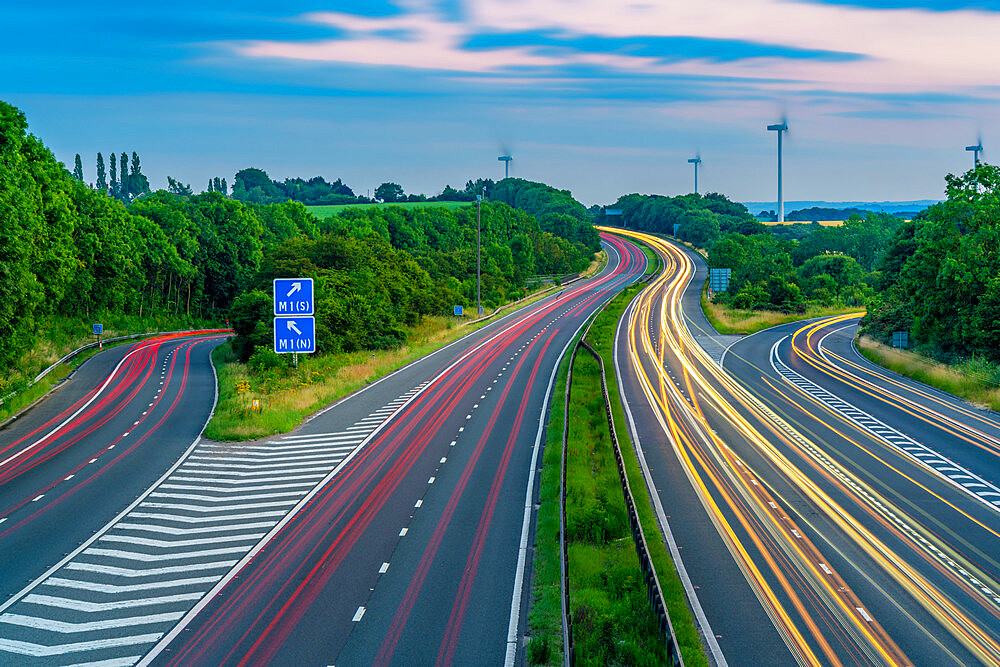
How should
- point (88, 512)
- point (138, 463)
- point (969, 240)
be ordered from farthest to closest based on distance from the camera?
point (969, 240) < point (138, 463) < point (88, 512)

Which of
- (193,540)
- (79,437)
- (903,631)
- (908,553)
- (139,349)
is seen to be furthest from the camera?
(139,349)

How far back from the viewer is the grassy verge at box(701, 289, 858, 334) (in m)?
91.4

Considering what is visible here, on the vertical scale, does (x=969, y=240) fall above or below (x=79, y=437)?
above

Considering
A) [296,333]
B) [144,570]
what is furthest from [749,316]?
[144,570]

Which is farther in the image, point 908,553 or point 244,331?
point 244,331

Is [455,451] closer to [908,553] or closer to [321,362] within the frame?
[908,553]

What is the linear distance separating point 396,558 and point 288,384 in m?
28.3

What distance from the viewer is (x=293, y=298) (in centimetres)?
3903

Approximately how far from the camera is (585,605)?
17.9 meters

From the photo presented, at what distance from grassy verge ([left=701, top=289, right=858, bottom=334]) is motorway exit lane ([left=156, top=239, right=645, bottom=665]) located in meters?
Answer: 53.5

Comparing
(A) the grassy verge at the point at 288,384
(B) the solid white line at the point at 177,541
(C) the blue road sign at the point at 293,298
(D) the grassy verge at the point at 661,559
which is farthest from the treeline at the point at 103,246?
(D) the grassy verge at the point at 661,559

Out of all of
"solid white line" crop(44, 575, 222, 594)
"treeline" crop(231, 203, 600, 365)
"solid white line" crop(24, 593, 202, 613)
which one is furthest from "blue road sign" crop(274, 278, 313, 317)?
"solid white line" crop(24, 593, 202, 613)

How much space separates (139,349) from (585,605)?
68.0 m

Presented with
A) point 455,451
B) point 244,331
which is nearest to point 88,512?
point 455,451
